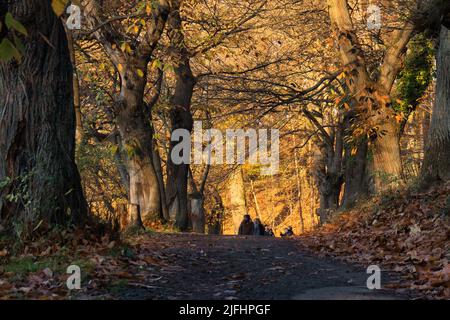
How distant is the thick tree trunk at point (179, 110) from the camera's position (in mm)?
21156

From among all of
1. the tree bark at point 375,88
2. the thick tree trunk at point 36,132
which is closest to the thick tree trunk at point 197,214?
the tree bark at point 375,88

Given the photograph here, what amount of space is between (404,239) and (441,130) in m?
4.26

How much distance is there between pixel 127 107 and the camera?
1988 centimetres

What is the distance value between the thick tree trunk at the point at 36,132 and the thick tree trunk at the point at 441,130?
891 cm

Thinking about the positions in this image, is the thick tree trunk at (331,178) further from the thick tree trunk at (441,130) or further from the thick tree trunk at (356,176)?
the thick tree trunk at (441,130)

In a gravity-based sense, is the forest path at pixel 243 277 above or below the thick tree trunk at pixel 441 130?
below

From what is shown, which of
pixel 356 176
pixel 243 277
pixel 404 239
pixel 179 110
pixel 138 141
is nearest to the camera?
pixel 243 277

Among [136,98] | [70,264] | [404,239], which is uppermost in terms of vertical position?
[136,98]

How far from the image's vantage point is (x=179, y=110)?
23.8m

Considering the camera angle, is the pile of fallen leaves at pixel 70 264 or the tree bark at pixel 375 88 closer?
Result: the pile of fallen leaves at pixel 70 264

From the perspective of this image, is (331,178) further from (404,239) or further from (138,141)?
(404,239)

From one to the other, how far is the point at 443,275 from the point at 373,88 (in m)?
11.0

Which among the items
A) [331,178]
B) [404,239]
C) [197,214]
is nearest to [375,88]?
[404,239]

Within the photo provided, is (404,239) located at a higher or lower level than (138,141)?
lower
